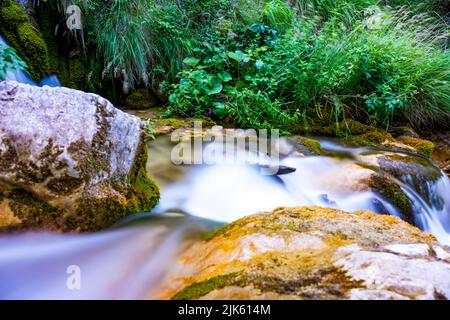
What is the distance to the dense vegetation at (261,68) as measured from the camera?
4.11 metres

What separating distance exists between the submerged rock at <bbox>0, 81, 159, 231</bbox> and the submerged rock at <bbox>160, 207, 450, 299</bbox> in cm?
61

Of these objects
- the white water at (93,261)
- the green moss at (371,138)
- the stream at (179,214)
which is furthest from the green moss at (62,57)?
the green moss at (371,138)

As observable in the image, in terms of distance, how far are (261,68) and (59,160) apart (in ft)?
10.1

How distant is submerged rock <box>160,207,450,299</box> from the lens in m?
0.99

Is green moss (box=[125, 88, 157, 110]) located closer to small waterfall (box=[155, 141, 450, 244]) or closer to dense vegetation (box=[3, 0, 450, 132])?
dense vegetation (box=[3, 0, 450, 132])

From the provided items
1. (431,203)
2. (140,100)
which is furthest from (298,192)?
(140,100)

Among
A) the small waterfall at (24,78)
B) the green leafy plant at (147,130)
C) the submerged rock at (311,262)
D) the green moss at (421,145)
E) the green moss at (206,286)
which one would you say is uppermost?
the small waterfall at (24,78)

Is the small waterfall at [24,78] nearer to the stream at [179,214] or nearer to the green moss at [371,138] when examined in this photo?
the stream at [179,214]

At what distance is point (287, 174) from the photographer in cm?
301

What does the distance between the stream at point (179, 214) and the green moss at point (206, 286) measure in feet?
0.76

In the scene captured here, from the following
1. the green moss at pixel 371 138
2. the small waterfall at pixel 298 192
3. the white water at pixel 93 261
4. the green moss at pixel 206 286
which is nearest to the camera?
the green moss at pixel 206 286
